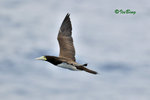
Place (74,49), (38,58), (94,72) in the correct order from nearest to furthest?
(94,72)
(38,58)
(74,49)

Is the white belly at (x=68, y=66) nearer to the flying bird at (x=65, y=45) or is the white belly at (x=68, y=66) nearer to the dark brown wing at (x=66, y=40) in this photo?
the flying bird at (x=65, y=45)

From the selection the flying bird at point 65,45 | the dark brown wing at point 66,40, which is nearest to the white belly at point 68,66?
the flying bird at point 65,45

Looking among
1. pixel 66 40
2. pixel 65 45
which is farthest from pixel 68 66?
pixel 66 40

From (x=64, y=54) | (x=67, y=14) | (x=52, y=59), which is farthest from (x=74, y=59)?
(x=67, y=14)

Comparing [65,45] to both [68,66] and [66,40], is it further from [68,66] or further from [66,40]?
[68,66]

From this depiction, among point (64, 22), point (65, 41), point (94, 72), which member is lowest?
Answer: point (94, 72)

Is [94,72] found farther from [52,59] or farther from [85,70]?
[52,59]

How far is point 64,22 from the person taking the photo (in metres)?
20.8

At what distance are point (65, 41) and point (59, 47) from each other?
1.92 ft

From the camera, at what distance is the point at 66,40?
20.4 m

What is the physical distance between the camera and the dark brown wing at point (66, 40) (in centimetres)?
1984

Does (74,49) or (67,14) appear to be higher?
(67,14)

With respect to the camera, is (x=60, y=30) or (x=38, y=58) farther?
(x=60, y=30)

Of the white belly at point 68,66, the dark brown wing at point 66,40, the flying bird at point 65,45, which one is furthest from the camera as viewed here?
the dark brown wing at point 66,40
